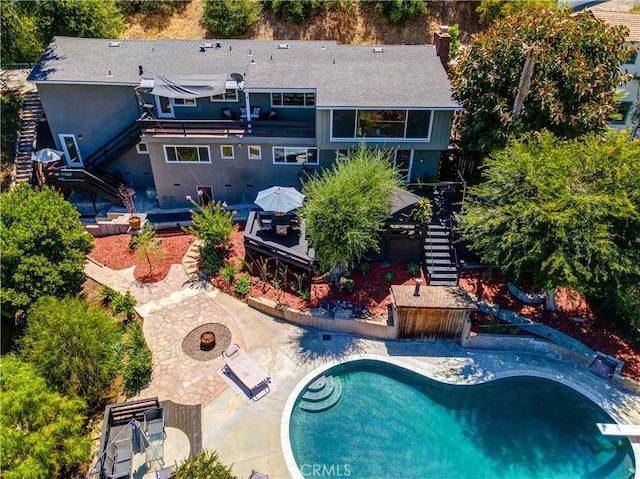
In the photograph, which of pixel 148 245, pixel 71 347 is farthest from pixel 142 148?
pixel 71 347

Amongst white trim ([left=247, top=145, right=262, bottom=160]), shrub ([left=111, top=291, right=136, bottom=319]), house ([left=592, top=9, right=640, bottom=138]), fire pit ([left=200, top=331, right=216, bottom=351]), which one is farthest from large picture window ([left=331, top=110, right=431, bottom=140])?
shrub ([left=111, top=291, right=136, bottom=319])

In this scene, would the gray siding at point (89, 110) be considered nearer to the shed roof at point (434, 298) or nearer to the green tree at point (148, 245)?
the green tree at point (148, 245)

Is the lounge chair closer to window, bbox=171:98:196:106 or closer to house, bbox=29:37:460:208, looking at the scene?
house, bbox=29:37:460:208

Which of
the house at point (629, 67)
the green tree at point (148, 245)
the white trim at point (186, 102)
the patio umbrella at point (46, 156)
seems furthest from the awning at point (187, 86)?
the house at point (629, 67)

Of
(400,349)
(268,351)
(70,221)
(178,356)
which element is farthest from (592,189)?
(70,221)

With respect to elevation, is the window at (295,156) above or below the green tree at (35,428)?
above
